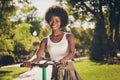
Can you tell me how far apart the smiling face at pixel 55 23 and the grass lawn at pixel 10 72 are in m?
0.83

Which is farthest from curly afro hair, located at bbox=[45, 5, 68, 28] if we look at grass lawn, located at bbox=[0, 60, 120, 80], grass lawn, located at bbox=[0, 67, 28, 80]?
grass lawn, located at bbox=[0, 67, 28, 80]

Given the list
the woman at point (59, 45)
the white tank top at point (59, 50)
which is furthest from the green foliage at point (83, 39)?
the white tank top at point (59, 50)

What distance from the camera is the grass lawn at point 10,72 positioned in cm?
505

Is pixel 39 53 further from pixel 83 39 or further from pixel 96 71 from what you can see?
pixel 96 71

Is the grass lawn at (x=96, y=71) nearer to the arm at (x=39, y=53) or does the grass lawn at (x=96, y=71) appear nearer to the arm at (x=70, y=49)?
the arm at (x=70, y=49)

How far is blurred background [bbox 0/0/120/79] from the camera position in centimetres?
517

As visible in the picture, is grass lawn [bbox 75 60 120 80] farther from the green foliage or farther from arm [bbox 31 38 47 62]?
arm [bbox 31 38 47 62]

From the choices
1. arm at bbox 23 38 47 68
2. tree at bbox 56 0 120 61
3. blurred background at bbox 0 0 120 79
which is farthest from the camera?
tree at bbox 56 0 120 61

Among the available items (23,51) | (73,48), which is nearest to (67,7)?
(73,48)

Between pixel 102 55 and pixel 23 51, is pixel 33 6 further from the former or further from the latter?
pixel 102 55

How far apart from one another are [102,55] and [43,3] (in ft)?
4.40

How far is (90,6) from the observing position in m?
5.36

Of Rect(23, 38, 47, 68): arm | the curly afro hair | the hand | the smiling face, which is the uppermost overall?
the curly afro hair

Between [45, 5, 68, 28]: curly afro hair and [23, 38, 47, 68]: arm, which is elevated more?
[45, 5, 68, 28]: curly afro hair
